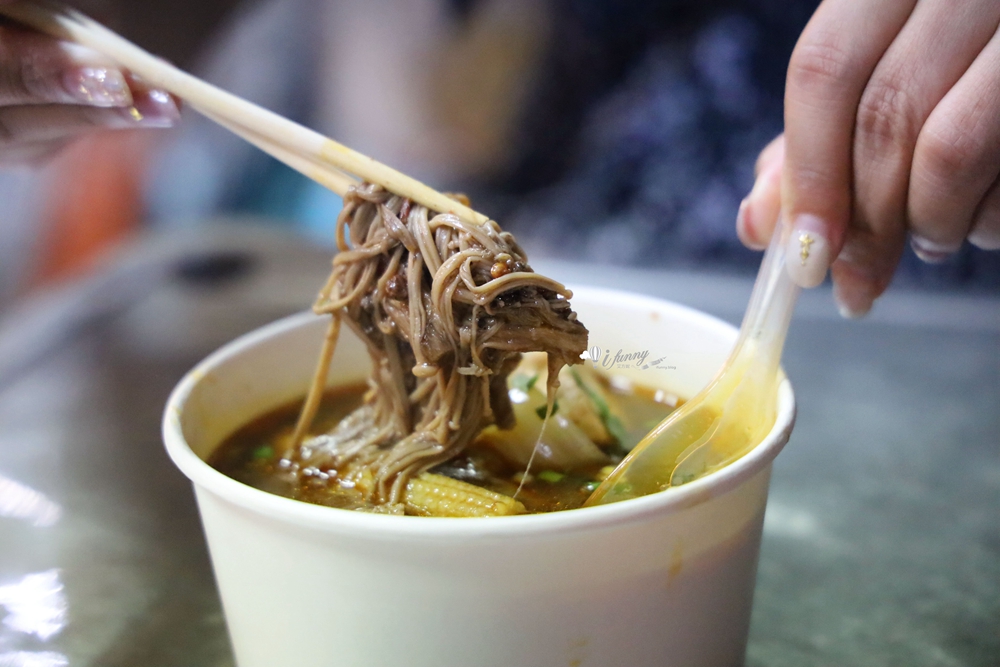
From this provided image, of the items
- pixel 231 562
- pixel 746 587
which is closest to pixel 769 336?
Answer: pixel 746 587

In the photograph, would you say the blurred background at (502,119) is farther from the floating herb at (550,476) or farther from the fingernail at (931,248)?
the floating herb at (550,476)

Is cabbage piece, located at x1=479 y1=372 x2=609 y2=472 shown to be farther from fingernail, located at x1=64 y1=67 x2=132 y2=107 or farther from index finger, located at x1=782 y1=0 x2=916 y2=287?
fingernail, located at x1=64 y1=67 x2=132 y2=107

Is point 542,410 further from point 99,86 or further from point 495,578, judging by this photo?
point 99,86

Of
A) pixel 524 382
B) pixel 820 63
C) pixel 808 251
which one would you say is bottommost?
pixel 524 382

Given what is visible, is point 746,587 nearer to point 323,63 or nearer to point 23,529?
point 23,529

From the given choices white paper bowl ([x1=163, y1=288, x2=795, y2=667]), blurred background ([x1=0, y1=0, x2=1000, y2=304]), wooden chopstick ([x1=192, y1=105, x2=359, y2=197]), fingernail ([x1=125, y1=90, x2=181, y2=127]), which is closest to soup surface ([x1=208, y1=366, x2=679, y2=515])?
white paper bowl ([x1=163, y1=288, x2=795, y2=667])

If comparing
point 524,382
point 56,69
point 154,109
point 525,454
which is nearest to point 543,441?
point 525,454
